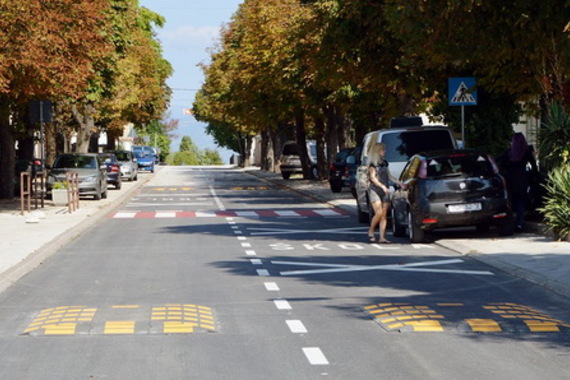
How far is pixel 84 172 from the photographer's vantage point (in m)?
40.7

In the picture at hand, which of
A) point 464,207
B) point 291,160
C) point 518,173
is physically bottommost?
point 291,160

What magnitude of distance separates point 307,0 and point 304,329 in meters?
31.2

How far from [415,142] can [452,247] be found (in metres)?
5.79

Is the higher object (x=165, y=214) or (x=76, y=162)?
(x=76, y=162)

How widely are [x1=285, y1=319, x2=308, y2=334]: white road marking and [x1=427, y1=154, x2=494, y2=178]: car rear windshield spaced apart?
9.63 meters

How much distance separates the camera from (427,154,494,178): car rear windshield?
20109mm

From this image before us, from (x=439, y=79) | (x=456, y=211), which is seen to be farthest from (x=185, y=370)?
(x=439, y=79)

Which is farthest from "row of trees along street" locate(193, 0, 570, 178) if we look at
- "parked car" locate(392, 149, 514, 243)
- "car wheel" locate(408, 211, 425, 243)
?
"car wheel" locate(408, 211, 425, 243)

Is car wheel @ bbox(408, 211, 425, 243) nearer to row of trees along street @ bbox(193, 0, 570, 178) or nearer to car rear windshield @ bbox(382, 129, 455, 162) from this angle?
row of trees along street @ bbox(193, 0, 570, 178)

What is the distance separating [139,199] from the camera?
42250mm

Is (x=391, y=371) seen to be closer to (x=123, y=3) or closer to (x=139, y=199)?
(x=139, y=199)

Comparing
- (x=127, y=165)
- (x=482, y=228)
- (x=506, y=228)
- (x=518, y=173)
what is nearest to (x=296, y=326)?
(x=506, y=228)

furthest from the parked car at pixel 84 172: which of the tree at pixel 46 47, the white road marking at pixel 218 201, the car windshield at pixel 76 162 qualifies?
the tree at pixel 46 47

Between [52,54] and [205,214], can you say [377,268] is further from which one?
[52,54]
